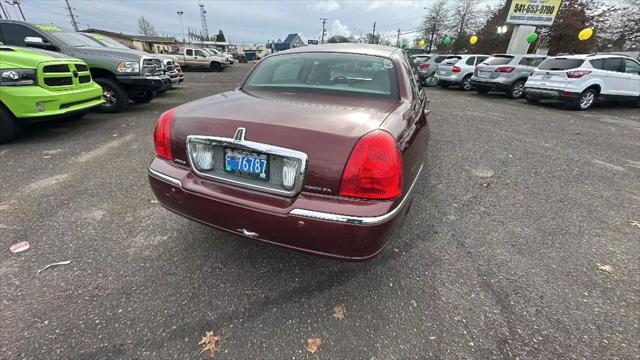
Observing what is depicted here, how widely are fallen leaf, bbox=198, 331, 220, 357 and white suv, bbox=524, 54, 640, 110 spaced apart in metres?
10.9

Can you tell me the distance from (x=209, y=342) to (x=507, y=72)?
12.5 metres

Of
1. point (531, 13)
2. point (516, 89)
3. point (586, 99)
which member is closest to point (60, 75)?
point (586, 99)

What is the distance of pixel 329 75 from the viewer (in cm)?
243

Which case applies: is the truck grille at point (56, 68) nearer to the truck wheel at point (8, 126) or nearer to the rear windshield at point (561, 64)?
the truck wheel at point (8, 126)

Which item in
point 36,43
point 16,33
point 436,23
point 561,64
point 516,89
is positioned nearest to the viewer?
point 36,43

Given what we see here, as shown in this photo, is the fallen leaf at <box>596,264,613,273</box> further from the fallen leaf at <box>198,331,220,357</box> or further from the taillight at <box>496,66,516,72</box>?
the taillight at <box>496,66,516,72</box>

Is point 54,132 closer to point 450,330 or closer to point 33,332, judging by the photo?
point 33,332

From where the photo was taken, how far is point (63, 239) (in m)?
2.36

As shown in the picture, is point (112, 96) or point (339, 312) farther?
point (112, 96)

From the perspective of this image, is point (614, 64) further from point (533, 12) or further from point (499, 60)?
point (533, 12)

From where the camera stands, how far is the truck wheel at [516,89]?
1059 centimetres

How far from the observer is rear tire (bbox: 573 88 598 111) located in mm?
8516

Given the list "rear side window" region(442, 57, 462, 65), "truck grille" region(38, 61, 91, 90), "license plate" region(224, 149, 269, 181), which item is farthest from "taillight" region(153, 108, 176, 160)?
"rear side window" region(442, 57, 462, 65)

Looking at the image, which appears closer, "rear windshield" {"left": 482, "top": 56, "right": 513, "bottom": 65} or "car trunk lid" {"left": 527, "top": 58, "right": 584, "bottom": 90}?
"car trunk lid" {"left": 527, "top": 58, "right": 584, "bottom": 90}
